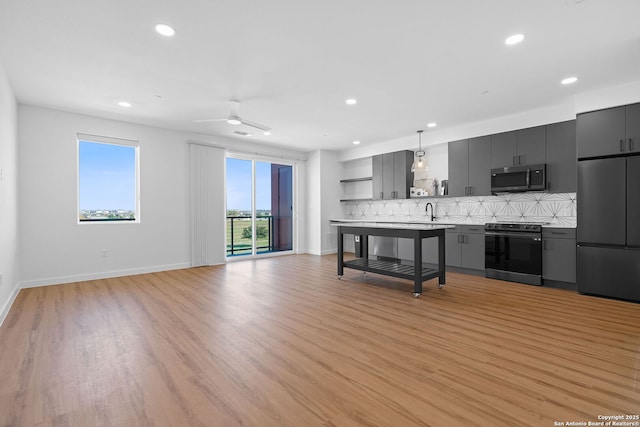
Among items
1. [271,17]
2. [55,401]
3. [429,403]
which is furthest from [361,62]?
[55,401]

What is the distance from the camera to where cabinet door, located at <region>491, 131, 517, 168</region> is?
5.13 meters

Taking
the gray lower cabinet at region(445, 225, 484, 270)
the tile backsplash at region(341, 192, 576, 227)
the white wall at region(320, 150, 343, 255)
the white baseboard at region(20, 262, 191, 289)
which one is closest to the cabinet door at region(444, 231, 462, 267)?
the gray lower cabinet at region(445, 225, 484, 270)

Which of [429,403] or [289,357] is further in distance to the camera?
[289,357]

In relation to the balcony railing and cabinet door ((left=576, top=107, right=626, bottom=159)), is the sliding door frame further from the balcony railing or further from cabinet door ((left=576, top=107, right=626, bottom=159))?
cabinet door ((left=576, top=107, right=626, bottom=159))

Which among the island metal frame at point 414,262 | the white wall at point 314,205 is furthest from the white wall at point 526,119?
the island metal frame at point 414,262

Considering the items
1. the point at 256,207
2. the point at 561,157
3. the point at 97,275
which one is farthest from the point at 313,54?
the point at 97,275

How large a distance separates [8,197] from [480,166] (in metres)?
6.92

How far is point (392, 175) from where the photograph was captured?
6.98 meters

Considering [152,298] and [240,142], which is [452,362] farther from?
[240,142]

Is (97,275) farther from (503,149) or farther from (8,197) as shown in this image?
(503,149)

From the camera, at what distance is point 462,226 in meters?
5.57

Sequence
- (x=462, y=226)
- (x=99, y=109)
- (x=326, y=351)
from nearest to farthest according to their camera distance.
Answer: (x=326, y=351), (x=99, y=109), (x=462, y=226)

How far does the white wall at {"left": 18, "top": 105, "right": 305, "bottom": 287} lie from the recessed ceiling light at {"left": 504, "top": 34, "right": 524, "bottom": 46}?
215 inches

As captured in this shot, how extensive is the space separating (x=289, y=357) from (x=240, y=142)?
5554mm
